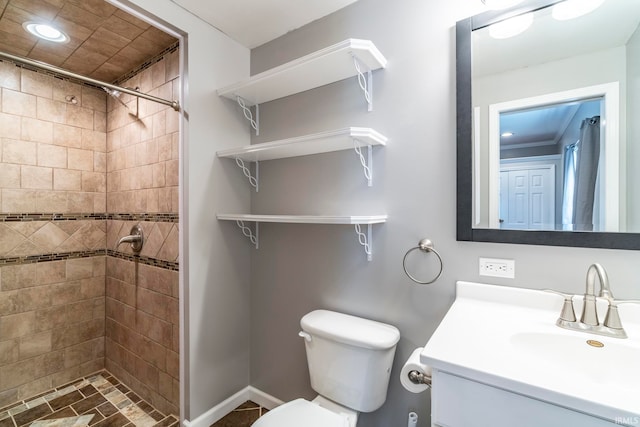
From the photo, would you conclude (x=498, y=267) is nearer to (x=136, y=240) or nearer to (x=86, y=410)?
(x=136, y=240)

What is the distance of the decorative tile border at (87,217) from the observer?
1.77 metres

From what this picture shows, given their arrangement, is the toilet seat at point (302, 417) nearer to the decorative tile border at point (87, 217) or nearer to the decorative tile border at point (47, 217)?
the decorative tile border at point (87, 217)

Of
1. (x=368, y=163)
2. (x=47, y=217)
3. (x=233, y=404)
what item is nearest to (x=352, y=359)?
(x=368, y=163)

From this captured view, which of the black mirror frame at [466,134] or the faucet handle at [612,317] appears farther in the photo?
the black mirror frame at [466,134]

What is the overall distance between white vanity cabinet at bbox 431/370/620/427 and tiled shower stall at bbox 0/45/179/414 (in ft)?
4.82

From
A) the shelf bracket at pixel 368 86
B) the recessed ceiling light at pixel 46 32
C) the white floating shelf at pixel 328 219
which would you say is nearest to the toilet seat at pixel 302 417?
the white floating shelf at pixel 328 219

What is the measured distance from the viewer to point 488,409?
697 mm

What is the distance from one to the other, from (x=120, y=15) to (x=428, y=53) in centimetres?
152

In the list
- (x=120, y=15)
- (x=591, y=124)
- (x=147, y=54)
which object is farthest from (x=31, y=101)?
(x=591, y=124)

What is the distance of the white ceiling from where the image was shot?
152cm

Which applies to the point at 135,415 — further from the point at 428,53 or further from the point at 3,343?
the point at 428,53

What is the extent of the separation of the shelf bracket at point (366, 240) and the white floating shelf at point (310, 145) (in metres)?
0.42

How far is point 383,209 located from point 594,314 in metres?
0.83

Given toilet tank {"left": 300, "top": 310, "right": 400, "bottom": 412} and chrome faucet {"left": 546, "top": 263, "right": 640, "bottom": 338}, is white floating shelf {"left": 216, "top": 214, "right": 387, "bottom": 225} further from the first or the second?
chrome faucet {"left": 546, "top": 263, "right": 640, "bottom": 338}
